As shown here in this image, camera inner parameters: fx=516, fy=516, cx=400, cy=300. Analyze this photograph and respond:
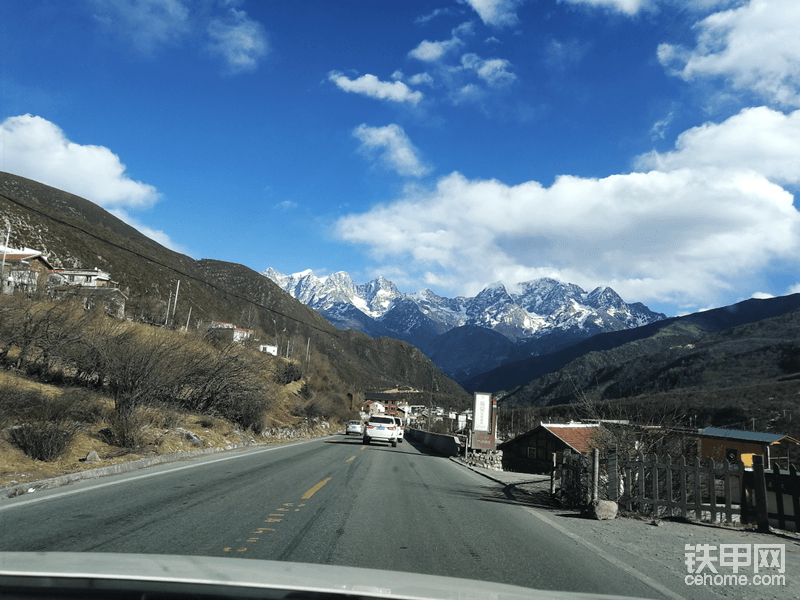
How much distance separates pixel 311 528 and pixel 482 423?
2509 cm

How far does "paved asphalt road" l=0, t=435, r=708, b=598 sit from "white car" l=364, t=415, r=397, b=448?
2073cm

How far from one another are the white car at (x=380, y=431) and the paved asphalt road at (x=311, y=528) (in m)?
20.7

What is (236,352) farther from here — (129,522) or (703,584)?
(703,584)

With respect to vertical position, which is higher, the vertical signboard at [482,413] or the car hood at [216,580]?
the vertical signboard at [482,413]

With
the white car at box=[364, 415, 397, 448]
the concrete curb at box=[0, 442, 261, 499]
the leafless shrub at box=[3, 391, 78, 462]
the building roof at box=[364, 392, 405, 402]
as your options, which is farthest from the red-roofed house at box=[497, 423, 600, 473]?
the building roof at box=[364, 392, 405, 402]

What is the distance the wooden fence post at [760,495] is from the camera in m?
9.10

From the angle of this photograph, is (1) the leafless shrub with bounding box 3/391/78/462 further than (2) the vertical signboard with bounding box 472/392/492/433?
No

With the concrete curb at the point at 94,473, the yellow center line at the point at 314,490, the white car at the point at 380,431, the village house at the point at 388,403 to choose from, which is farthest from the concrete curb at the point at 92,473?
the village house at the point at 388,403

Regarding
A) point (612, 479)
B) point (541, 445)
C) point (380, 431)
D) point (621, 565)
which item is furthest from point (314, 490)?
point (541, 445)

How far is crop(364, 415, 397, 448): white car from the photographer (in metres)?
31.6

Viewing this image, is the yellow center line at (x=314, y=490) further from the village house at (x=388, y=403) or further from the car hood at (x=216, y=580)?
the village house at (x=388, y=403)

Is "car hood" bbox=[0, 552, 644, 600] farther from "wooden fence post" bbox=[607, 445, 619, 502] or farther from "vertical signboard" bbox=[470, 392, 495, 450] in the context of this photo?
"vertical signboard" bbox=[470, 392, 495, 450]

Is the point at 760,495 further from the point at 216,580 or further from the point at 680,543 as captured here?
the point at 216,580

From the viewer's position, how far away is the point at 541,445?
48719 millimetres
